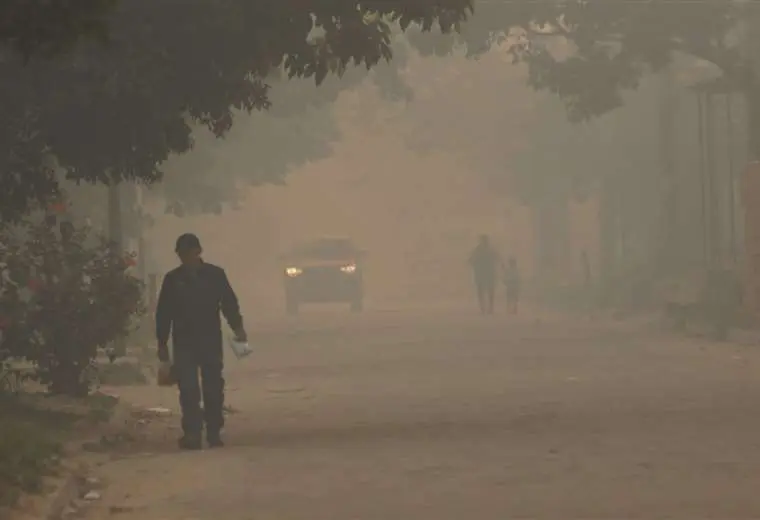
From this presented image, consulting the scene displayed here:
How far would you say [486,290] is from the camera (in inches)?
1909

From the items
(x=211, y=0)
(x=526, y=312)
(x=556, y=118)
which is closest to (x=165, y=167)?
(x=526, y=312)

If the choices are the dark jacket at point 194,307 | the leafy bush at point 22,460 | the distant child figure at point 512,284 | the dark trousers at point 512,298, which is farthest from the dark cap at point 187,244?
the dark trousers at point 512,298

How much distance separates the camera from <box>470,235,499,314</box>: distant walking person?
4622cm

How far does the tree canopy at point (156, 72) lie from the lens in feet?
47.7

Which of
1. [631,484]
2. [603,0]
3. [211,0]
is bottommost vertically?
[631,484]

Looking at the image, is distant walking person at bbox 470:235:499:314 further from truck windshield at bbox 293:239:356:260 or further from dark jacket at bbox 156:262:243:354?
dark jacket at bbox 156:262:243:354

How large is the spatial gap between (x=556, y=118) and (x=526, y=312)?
20.1m

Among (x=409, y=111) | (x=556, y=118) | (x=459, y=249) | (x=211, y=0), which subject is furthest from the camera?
(x=459, y=249)

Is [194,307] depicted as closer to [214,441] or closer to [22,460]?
[214,441]

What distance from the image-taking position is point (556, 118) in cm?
7019

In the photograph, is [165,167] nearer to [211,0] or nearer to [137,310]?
[137,310]

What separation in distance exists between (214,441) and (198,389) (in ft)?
1.42

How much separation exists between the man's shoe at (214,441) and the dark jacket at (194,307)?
0.71 meters

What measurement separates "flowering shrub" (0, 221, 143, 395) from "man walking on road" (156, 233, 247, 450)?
11.0 feet
